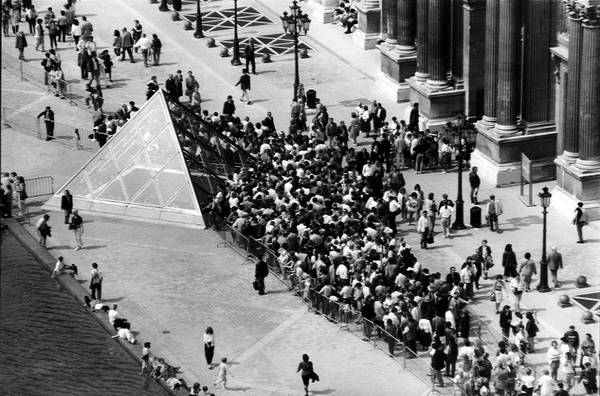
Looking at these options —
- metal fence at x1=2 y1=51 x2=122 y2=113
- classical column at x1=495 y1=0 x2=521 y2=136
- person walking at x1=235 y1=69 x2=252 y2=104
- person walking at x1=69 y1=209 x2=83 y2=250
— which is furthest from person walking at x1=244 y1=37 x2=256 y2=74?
person walking at x1=69 y1=209 x2=83 y2=250

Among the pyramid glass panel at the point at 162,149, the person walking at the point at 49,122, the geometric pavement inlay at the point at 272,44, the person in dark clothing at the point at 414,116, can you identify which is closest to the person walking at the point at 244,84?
the geometric pavement inlay at the point at 272,44

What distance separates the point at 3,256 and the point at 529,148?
19907 mm

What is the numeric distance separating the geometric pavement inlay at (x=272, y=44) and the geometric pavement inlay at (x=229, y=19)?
89.3 inches

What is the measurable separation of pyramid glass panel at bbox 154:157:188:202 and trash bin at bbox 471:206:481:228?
37.1 feet

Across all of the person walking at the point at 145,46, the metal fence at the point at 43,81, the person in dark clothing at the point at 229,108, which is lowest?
the metal fence at the point at 43,81

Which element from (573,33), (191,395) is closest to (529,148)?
(573,33)

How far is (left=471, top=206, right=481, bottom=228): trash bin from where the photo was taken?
64.3m

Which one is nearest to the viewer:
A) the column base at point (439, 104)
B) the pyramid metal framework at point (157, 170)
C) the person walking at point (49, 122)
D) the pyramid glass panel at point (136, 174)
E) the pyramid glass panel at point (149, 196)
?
the pyramid metal framework at point (157, 170)

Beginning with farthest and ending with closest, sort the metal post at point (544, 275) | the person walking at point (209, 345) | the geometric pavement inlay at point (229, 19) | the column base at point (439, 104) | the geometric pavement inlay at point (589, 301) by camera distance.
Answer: the geometric pavement inlay at point (229, 19) → the column base at point (439, 104) → the metal post at point (544, 275) → the geometric pavement inlay at point (589, 301) → the person walking at point (209, 345)

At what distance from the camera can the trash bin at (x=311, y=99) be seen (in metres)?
78.4

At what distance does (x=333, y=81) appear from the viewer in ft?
272

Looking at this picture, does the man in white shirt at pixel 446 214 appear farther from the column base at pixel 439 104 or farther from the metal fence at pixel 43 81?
the metal fence at pixel 43 81

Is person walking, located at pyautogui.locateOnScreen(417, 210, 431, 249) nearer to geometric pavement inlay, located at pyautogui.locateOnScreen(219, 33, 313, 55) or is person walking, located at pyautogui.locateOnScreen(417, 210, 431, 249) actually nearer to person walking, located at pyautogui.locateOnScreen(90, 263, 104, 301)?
person walking, located at pyautogui.locateOnScreen(90, 263, 104, 301)

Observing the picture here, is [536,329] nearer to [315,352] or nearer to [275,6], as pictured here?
[315,352]
